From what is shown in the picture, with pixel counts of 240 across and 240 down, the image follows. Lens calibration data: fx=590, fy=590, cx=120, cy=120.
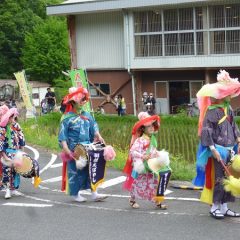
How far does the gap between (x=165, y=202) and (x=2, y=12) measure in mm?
53960

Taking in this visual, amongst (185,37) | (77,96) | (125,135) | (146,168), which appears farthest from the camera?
(185,37)

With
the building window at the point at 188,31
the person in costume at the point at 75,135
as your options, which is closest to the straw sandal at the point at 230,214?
the person in costume at the point at 75,135

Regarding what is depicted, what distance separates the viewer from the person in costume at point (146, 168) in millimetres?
8672

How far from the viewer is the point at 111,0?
31.7 m

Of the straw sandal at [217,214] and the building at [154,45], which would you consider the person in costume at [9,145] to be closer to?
the straw sandal at [217,214]

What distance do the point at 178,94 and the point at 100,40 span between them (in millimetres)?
5663

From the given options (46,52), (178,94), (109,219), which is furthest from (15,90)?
(109,219)

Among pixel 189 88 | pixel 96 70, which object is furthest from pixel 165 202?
pixel 96 70

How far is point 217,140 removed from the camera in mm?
8039

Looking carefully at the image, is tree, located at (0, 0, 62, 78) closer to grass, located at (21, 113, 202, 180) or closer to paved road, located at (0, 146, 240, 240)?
grass, located at (21, 113, 202, 180)

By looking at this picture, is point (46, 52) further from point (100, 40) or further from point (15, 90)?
→ point (100, 40)

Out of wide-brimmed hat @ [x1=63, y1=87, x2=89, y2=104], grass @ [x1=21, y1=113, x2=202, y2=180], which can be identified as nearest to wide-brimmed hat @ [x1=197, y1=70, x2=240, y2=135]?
wide-brimmed hat @ [x1=63, y1=87, x2=89, y2=104]

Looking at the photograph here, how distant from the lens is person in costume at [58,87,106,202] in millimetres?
9383

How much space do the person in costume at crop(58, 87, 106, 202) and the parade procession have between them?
2 cm
